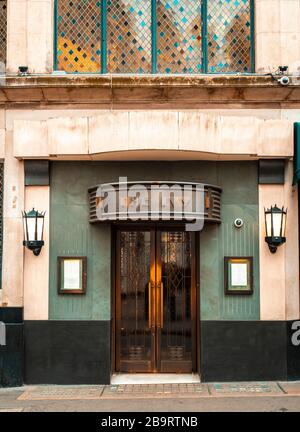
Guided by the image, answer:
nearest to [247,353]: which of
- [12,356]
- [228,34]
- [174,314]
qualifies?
[174,314]

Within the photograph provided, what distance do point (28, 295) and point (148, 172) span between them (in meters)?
3.12

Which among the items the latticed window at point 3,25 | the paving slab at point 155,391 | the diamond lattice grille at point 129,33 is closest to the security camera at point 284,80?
the diamond lattice grille at point 129,33

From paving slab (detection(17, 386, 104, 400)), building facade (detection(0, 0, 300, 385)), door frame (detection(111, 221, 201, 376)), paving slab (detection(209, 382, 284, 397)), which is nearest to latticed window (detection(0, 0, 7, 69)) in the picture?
building facade (detection(0, 0, 300, 385))

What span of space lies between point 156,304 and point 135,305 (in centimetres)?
39

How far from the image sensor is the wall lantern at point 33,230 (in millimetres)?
10227

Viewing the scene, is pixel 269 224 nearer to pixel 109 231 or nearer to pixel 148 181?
pixel 148 181

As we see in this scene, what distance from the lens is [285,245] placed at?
1048 cm

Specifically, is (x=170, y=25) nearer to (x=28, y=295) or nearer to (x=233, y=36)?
(x=233, y=36)

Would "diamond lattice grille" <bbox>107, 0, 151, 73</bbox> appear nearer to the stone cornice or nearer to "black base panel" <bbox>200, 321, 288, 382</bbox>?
the stone cornice

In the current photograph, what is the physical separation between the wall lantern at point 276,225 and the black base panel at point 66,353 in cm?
336

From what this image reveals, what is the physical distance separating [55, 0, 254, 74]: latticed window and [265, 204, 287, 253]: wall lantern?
9.49 ft

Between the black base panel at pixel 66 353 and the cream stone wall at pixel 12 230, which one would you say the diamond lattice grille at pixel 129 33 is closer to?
the cream stone wall at pixel 12 230
